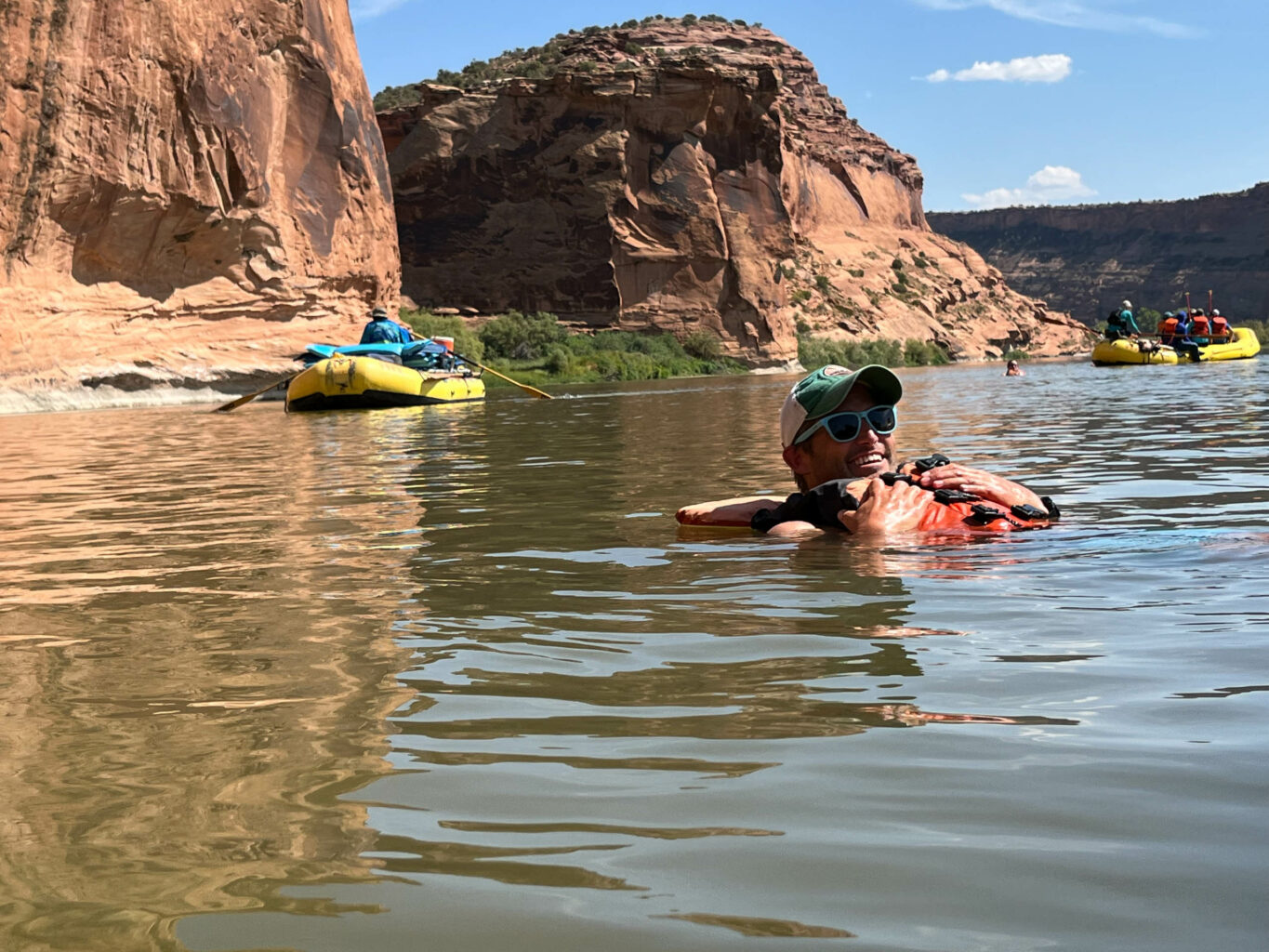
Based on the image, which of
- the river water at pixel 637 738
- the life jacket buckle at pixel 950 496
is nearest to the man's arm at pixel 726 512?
the river water at pixel 637 738

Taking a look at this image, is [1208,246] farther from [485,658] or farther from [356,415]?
[485,658]

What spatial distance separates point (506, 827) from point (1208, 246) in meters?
173

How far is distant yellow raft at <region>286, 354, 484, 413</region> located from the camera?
24.5 m

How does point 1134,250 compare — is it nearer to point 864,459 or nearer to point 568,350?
point 568,350

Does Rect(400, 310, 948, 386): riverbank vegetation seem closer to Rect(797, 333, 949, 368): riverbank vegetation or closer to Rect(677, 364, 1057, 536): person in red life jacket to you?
Rect(797, 333, 949, 368): riverbank vegetation

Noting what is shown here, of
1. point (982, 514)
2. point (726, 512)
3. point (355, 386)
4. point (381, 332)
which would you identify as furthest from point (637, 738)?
point (381, 332)

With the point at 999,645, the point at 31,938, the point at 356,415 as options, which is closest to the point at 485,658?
the point at 999,645

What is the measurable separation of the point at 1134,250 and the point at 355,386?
156 metres

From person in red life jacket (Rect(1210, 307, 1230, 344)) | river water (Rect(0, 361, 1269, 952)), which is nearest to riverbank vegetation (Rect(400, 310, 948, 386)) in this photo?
person in red life jacket (Rect(1210, 307, 1230, 344))

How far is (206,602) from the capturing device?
5125mm

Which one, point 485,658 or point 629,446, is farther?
point 629,446

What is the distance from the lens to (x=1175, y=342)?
1638 inches

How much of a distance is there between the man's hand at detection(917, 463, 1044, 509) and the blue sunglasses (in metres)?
0.30

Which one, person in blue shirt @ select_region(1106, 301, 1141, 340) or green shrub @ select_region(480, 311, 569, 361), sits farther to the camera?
green shrub @ select_region(480, 311, 569, 361)
